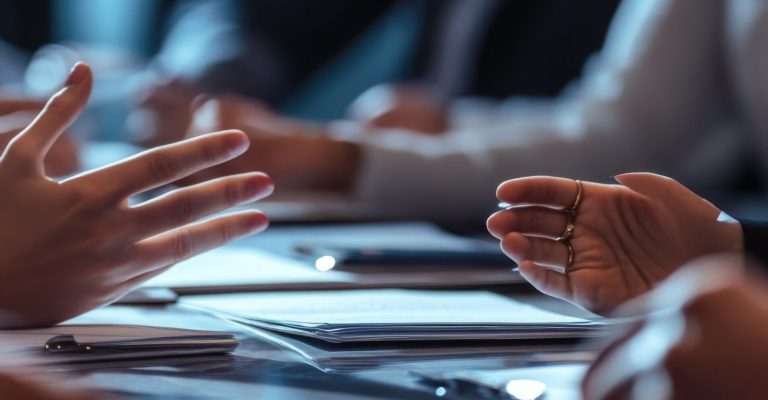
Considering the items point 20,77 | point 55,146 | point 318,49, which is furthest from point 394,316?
point 318,49

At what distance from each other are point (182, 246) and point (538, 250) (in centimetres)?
18

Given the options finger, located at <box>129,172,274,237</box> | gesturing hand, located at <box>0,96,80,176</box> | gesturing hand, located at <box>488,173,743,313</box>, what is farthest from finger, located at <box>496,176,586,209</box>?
gesturing hand, located at <box>0,96,80,176</box>

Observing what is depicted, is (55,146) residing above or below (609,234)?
above

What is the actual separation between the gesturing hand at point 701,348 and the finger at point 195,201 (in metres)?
0.27

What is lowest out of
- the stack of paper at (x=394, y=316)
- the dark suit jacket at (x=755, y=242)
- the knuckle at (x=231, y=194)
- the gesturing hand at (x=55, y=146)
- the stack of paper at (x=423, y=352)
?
the stack of paper at (x=423, y=352)

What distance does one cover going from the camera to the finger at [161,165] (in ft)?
1.50

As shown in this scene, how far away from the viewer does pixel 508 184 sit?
473 millimetres

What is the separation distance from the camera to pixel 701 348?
9.5 inches

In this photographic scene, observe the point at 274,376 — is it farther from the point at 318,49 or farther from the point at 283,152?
the point at 318,49

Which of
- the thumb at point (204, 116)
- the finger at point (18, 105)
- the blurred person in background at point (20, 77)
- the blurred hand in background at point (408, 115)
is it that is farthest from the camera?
the blurred hand in background at point (408, 115)

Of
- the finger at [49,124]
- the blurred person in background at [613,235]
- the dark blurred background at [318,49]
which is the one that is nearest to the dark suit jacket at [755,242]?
the blurred person in background at [613,235]

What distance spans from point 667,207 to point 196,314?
10.1 inches

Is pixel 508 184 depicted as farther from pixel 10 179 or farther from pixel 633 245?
pixel 10 179

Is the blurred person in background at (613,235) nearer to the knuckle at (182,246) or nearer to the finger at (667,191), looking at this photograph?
the finger at (667,191)
